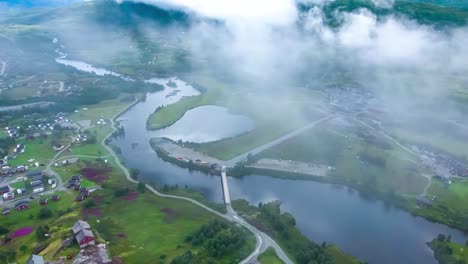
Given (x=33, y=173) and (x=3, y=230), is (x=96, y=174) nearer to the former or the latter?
(x=33, y=173)

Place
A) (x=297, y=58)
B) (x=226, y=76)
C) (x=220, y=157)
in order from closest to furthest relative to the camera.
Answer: (x=220, y=157) < (x=226, y=76) < (x=297, y=58)

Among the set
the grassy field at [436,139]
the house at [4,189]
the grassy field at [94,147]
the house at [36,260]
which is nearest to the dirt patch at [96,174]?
the grassy field at [94,147]

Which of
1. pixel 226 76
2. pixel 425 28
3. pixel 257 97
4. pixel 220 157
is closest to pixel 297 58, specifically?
pixel 226 76

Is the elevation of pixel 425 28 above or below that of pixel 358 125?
above

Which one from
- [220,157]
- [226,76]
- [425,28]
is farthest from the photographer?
[425,28]

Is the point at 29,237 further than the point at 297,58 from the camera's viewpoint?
No

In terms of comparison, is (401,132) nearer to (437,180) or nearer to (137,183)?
(437,180)

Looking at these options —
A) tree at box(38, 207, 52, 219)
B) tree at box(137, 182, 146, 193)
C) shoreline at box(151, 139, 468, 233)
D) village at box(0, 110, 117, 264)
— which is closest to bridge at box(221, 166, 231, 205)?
shoreline at box(151, 139, 468, 233)
